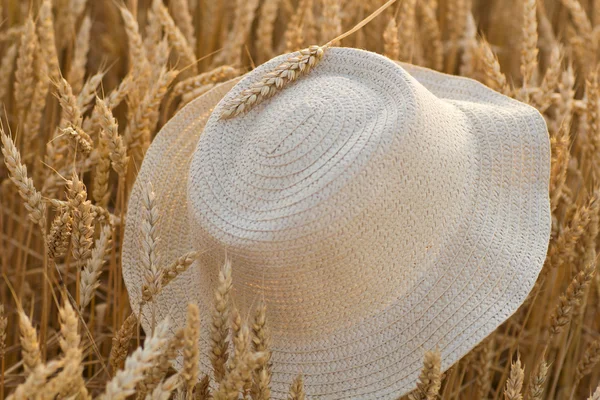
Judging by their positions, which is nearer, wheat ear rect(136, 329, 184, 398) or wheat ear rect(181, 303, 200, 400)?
wheat ear rect(181, 303, 200, 400)

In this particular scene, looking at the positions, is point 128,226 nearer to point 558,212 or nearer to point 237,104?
point 237,104

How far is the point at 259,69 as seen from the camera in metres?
1.74

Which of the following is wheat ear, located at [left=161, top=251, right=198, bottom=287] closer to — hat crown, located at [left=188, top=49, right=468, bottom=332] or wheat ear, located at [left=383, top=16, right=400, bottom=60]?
hat crown, located at [left=188, top=49, right=468, bottom=332]

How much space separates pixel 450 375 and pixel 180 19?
5.30 ft

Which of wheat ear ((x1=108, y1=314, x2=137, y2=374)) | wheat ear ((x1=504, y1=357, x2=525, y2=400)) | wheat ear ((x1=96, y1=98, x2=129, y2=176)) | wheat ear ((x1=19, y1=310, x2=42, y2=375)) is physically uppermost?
wheat ear ((x1=96, y1=98, x2=129, y2=176))

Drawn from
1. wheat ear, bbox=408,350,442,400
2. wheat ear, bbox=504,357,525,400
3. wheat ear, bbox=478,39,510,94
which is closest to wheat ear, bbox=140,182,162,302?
wheat ear, bbox=408,350,442,400

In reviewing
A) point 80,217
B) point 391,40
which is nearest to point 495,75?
point 391,40

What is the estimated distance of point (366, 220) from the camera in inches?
57.5

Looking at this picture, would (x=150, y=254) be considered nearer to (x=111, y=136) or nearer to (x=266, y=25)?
(x=111, y=136)

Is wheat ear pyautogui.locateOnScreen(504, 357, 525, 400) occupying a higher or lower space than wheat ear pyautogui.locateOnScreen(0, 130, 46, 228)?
lower

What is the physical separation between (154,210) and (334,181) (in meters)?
0.38

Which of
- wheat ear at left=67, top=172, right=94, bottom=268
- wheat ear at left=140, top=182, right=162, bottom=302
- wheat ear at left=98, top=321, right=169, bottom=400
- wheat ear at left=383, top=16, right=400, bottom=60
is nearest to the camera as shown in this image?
wheat ear at left=98, top=321, right=169, bottom=400

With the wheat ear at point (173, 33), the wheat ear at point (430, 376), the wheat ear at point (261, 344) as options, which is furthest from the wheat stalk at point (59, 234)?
the wheat ear at point (173, 33)

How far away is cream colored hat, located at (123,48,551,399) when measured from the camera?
1.48 m
